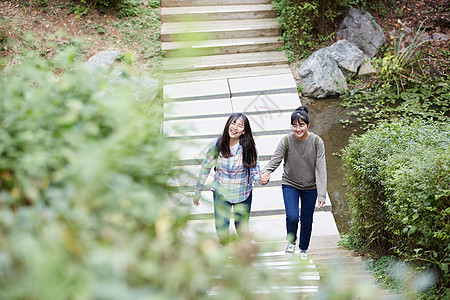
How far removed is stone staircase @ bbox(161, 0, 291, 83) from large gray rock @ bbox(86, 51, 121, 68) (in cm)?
98

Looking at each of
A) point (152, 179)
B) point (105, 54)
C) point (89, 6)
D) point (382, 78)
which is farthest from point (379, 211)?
point (89, 6)

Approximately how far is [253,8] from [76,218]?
8.89 m

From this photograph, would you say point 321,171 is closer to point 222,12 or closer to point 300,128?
point 300,128

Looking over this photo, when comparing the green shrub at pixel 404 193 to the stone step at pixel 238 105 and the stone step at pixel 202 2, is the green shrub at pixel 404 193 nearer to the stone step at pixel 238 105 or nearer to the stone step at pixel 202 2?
the stone step at pixel 238 105

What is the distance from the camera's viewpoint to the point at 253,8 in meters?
9.12

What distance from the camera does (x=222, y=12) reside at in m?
8.95

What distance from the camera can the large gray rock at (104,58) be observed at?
7.68 m

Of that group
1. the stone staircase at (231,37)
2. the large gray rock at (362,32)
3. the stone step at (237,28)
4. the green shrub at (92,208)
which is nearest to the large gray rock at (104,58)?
the stone staircase at (231,37)

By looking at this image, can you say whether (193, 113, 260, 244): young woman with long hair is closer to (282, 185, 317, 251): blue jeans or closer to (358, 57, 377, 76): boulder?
(282, 185, 317, 251): blue jeans

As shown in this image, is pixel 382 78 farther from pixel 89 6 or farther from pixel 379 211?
pixel 89 6

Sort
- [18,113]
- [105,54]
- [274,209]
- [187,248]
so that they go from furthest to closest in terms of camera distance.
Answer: [105,54] → [274,209] → [18,113] → [187,248]

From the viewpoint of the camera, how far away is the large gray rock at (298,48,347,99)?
7883 mm

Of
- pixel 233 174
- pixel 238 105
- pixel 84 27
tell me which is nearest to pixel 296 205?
pixel 233 174

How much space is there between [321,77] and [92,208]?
24.4ft
